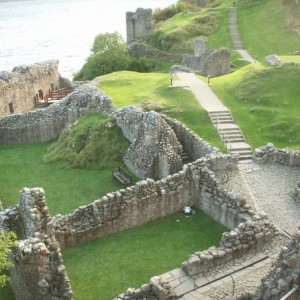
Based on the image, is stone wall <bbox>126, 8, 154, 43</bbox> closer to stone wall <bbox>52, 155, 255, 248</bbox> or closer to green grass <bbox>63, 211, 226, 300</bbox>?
stone wall <bbox>52, 155, 255, 248</bbox>

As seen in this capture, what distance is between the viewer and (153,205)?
23.5 meters

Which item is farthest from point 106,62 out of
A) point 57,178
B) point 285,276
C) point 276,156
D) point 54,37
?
point 54,37

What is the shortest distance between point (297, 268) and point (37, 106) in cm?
3679

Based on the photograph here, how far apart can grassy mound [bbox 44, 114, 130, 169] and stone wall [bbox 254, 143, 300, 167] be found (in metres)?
8.35

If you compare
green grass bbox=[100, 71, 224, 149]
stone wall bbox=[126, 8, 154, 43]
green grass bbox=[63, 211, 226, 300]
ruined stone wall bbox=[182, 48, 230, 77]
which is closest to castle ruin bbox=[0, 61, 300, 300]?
green grass bbox=[63, 211, 226, 300]

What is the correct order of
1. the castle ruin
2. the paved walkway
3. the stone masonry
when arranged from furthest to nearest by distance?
the stone masonry
the paved walkway
the castle ruin

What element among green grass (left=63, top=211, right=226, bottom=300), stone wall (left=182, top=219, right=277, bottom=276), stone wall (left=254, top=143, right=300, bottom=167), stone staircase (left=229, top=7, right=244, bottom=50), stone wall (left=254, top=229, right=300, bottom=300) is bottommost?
green grass (left=63, top=211, right=226, bottom=300)

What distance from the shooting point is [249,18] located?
71.4m

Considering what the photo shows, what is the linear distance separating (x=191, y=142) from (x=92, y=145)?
6515mm

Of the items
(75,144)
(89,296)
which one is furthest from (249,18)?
(89,296)

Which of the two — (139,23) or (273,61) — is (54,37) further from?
(273,61)

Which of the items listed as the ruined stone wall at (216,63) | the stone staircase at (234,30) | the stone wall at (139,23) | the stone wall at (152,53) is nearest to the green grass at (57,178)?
the ruined stone wall at (216,63)

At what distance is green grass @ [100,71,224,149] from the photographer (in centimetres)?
3022

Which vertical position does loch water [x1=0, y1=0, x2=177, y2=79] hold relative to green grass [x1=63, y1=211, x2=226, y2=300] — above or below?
above
